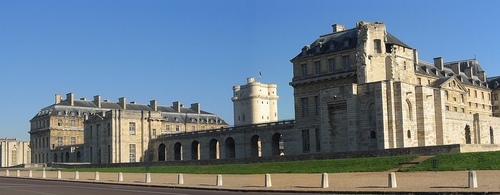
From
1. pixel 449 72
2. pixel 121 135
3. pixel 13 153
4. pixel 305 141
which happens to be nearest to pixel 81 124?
pixel 13 153

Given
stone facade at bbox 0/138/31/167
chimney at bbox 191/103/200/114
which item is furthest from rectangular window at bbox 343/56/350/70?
stone facade at bbox 0/138/31/167

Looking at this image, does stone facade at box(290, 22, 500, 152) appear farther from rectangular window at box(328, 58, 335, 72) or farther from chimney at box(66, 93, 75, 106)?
chimney at box(66, 93, 75, 106)

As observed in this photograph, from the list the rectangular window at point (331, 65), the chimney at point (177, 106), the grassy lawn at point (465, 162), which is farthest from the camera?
the chimney at point (177, 106)

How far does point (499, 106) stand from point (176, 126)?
182 feet

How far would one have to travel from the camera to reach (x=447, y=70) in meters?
83.9

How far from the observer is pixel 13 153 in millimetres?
125750

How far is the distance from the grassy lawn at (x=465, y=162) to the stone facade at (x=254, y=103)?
113 m

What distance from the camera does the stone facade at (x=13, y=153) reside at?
4865 inches

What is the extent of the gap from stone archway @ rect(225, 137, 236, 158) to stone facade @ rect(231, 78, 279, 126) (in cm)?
7321

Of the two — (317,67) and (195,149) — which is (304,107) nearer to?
(317,67)

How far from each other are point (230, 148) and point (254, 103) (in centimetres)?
7649

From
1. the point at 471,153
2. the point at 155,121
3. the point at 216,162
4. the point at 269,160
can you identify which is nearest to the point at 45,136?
the point at 155,121

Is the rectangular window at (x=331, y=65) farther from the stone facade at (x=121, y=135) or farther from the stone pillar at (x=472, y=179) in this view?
the stone pillar at (x=472, y=179)

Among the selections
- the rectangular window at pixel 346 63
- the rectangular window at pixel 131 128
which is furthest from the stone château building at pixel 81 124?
the rectangular window at pixel 346 63
